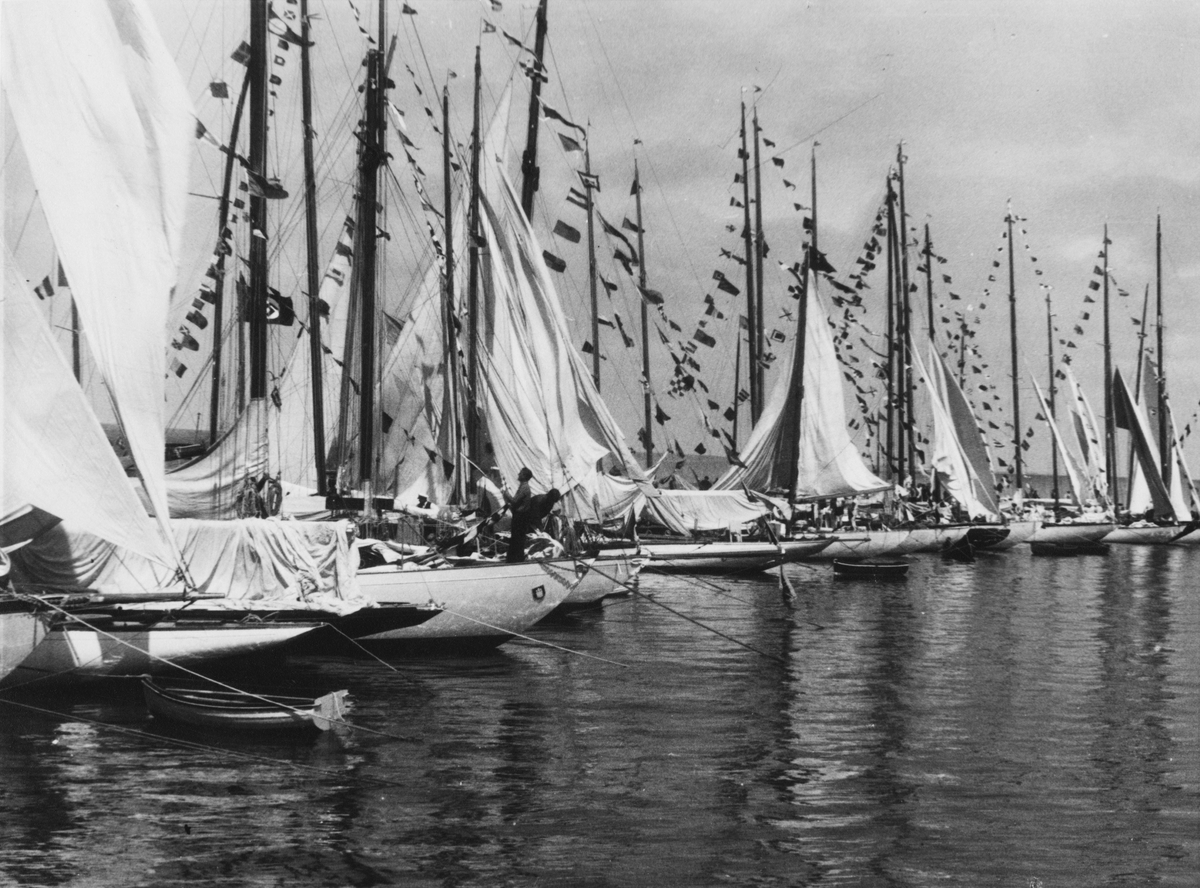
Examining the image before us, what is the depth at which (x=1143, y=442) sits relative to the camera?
8031 cm

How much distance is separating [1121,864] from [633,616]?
2293 centimetres

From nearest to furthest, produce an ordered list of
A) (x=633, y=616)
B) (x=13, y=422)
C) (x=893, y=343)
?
(x=13, y=422) → (x=633, y=616) → (x=893, y=343)

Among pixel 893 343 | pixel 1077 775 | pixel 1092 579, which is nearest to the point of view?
pixel 1077 775

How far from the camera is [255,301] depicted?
25625 millimetres

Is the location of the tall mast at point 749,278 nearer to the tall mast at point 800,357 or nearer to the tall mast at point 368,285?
the tall mast at point 800,357

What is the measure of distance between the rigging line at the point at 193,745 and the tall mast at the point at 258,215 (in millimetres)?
7248

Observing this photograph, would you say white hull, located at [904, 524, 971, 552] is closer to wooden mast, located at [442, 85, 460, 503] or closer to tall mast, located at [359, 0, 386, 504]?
wooden mast, located at [442, 85, 460, 503]

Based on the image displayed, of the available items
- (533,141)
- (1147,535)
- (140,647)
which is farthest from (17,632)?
(1147,535)

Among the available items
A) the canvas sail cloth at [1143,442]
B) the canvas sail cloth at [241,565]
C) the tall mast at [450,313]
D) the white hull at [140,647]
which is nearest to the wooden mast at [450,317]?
the tall mast at [450,313]

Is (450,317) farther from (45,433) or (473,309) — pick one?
(45,433)

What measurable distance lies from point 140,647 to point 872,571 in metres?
34.4

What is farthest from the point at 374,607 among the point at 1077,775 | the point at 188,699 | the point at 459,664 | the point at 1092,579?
the point at 1092,579

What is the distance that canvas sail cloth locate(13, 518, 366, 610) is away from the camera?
21.7 metres

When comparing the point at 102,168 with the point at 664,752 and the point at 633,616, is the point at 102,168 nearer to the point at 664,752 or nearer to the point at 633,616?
the point at 664,752
